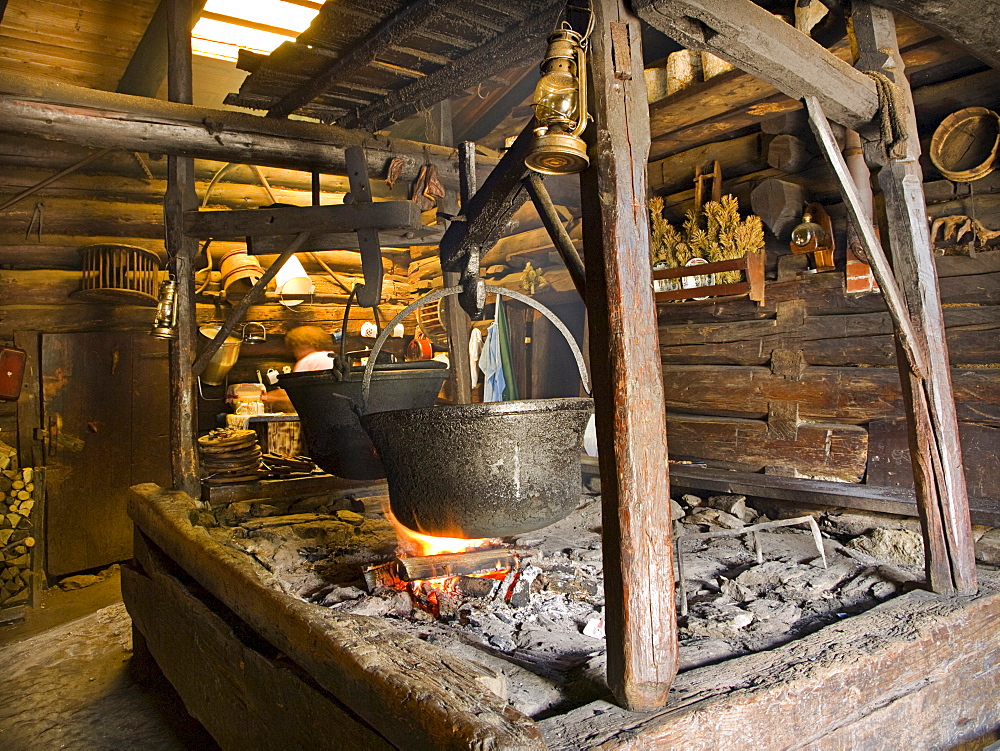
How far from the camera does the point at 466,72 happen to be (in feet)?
13.4

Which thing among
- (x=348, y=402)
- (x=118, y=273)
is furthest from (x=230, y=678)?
(x=118, y=273)

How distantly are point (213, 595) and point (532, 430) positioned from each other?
6.37 ft

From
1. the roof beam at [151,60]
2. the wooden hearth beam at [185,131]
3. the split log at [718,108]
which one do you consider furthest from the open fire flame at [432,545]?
the roof beam at [151,60]

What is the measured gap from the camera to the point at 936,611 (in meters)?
2.73

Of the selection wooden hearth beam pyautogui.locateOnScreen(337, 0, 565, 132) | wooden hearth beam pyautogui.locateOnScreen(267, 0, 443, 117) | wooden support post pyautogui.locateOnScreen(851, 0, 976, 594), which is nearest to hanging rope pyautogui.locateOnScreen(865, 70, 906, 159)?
wooden support post pyautogui.locateOnScreen(851, 0, 976, 594)

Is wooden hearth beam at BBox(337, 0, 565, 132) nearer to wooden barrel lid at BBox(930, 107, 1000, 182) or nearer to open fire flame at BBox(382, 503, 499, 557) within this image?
wooden barrel lid at BBox(930, 107, 1000, 182)

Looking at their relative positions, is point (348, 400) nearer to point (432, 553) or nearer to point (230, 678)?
point (432, 553)

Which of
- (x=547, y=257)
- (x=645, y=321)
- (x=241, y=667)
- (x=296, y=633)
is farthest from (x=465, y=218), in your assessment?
(x=547, y=257)

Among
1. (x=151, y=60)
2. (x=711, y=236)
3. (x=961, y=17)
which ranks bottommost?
(x=711, y=236)

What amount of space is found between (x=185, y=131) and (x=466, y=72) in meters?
1.92

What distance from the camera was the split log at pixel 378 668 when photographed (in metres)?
1.63

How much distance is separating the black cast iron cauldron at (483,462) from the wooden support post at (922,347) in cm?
163

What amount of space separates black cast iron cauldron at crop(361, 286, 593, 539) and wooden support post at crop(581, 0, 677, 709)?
64cm

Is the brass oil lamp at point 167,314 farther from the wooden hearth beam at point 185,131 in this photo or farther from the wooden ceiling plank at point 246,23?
the wooden ceiling plank at point 246,23
